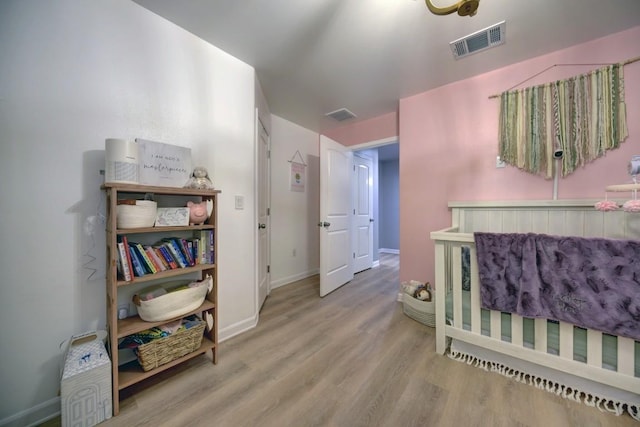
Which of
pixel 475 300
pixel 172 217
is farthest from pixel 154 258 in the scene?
pixel 475 300

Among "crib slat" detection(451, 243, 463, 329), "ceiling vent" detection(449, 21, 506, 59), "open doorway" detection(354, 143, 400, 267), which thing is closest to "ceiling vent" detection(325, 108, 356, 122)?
"ceiling vent" detection(449, 21, 506, 59)

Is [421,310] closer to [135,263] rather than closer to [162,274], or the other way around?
[162,274]

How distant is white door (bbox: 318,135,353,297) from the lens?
2.78 metres

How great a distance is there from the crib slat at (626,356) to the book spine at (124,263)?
2532 millimetres

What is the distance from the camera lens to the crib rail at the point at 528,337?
3.83 feet

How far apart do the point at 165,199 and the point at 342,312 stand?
1.85 m

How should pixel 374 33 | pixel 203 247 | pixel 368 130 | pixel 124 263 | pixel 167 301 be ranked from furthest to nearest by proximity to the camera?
1. pixel 368 130
2. pixel 374 33
3. pixel 203 247
4. pixel 167 301
5. pixel 124 263

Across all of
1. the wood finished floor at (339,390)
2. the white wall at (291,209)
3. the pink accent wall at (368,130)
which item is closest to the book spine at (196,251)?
the wood finished floor at (339,390)

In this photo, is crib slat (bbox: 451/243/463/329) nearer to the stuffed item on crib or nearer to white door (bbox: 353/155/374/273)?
the stuffed item on crib

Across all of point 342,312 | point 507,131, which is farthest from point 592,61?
point 342,312

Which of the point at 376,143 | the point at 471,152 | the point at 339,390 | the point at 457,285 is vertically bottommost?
the point at 339,390

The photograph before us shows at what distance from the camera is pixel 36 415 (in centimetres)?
112

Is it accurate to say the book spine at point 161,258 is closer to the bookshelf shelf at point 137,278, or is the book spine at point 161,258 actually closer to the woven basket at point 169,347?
the bookshelf shelf at point 137,278

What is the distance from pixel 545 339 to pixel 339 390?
1.22 meters
